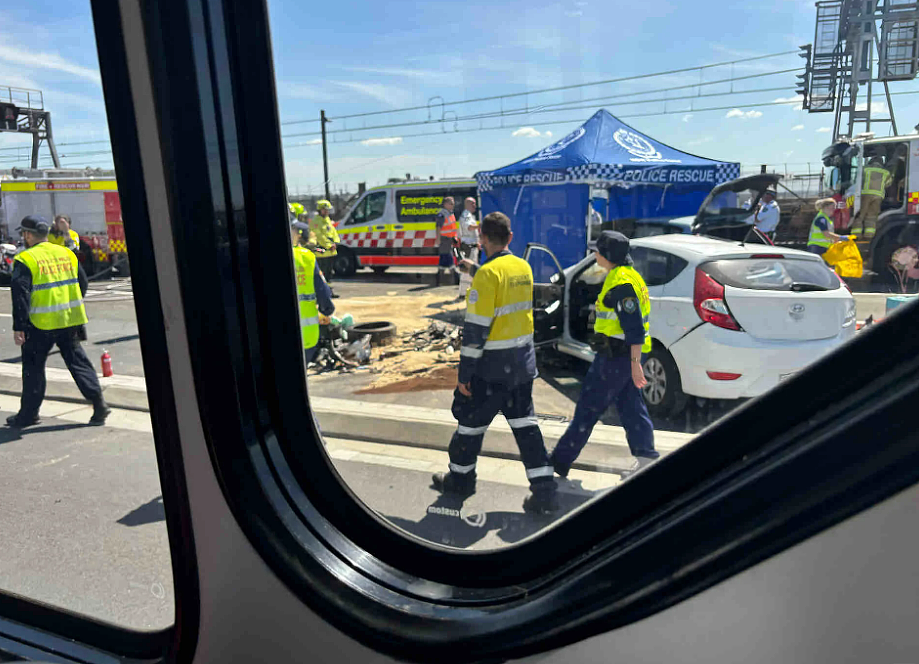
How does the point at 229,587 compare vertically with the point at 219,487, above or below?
below

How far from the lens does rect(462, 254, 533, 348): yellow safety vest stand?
11.0ft

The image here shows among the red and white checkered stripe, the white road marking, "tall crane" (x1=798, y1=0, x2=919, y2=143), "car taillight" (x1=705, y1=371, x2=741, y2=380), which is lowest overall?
the white road marking

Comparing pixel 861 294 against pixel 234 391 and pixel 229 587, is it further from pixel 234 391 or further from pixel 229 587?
pixel 229 587

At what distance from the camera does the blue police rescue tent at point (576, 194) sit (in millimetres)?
3986

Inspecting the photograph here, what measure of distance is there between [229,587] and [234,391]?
405mm

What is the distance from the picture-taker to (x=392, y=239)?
1389cm

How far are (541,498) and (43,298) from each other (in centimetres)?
414

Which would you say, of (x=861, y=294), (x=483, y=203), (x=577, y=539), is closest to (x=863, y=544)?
(x=577, y=539)

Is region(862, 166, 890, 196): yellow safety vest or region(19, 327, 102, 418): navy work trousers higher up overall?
region(862, 166, 890, 196): yellow safety vest

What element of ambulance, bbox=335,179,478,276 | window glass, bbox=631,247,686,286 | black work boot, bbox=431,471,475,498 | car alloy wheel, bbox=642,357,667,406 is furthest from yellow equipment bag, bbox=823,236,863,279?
ambulance, bbox=335,179,478,276

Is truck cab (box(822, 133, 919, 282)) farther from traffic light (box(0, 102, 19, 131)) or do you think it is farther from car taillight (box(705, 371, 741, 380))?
traffic light (box(0, 102, 19, 131))

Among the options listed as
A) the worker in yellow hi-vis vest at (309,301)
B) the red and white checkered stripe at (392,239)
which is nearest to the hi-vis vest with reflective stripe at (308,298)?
the worker in yellow hi-vis vest at (309,301)

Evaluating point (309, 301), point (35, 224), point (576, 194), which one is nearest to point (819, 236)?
point (309, 301)

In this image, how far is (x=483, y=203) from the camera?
886 cm
